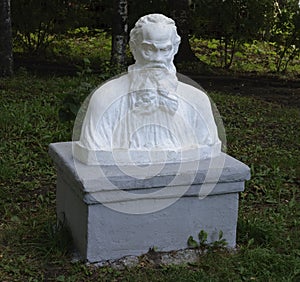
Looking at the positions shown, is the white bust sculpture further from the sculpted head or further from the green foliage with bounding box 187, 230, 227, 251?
the green foliage with bounding box 187, 230, 227, 251

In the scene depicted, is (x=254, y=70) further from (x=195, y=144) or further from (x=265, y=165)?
(x=195, y=144)

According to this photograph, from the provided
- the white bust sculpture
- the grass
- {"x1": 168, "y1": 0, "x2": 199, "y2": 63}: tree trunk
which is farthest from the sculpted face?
{"x1": 168, "y1": 0, "x2": 199, "y2": 63}: tree trunk

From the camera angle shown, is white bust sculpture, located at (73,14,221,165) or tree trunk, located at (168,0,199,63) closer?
white bust sculpture, located at (73,14,221,165)

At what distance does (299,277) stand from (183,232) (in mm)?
718

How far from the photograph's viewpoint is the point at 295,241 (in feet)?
13.4

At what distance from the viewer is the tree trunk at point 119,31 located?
8789 mm

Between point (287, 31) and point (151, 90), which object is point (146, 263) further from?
point (287, 31)

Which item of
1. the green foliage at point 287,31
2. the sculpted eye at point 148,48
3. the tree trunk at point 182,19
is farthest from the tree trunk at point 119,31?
the sculpted eye at point 148,48

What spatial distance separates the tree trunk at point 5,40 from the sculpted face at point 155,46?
5.28 metres

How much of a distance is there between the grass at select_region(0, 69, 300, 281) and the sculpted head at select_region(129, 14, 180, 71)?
1.18 m

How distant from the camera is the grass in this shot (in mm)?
3611

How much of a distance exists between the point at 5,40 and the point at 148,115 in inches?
212

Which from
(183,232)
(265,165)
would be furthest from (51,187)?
(265,165)

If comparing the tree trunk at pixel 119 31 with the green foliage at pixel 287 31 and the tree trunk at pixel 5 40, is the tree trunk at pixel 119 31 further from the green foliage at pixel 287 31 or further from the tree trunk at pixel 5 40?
the green foliage at pixel 287 31
